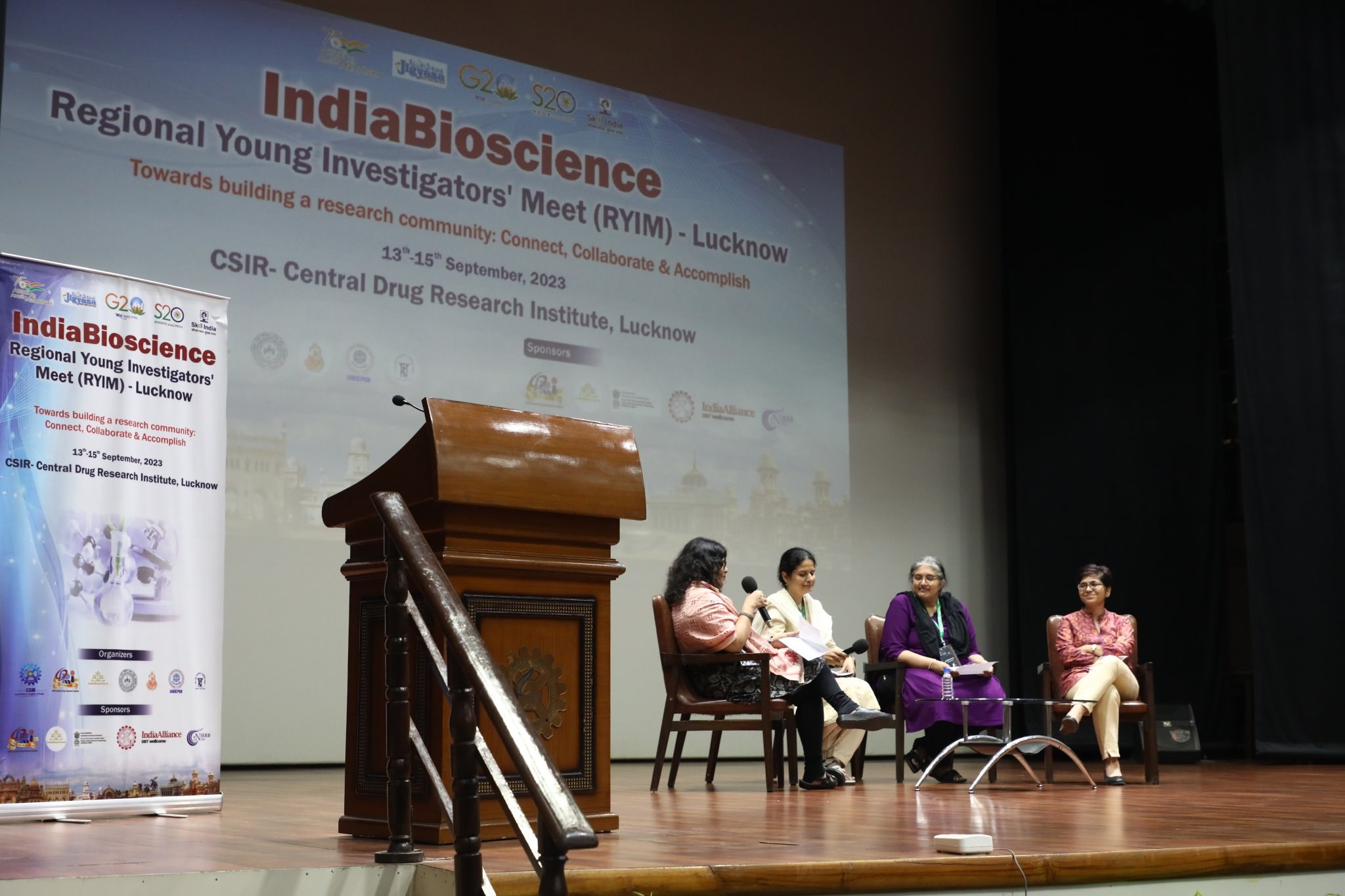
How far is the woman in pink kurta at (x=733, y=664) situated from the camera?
16.3 ft

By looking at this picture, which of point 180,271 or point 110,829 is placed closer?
point 110,829

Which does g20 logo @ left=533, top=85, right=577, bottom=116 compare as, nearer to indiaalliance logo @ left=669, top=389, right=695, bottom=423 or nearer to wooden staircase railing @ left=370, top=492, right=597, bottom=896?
indiaalliance logo @ left=669, top=389, right=695, bottom=423

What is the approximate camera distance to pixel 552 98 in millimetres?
7461

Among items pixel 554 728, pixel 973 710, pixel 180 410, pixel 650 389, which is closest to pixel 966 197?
pixel 650 389

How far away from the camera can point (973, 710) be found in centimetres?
588

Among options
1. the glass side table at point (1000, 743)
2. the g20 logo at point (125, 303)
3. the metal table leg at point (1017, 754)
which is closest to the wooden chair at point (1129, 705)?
the glass side table at point (1000, 743)

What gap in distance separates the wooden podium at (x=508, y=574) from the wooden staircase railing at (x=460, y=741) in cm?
26

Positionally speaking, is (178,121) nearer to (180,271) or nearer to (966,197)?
(180,271)

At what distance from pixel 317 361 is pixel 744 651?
273 centimetres

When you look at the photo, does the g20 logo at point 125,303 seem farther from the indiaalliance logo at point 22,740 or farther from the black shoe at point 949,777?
the black shoe at point 949,777

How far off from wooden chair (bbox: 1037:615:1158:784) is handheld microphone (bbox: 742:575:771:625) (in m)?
1.16

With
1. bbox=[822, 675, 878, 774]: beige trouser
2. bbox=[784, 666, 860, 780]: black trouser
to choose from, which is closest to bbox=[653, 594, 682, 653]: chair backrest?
bbox=[784, 666, 860, 780]: black trouser

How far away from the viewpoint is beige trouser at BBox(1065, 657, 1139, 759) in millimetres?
5695

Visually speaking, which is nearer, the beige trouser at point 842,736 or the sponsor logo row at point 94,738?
the sponsor logo row at point 94,738
